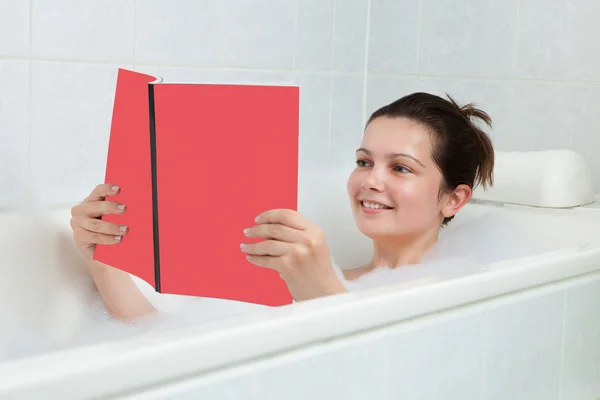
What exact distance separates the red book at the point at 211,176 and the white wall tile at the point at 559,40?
127 cm

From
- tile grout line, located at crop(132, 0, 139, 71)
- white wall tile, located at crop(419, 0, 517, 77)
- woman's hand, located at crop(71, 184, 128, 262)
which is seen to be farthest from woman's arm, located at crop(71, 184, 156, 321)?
white wall tile, located at crop(419, 0, 517, 77)

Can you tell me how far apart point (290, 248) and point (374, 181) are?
1.82 ft

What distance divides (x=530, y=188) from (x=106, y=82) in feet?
3.22

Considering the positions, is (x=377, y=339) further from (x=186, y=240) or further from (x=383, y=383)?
(x=186, y=240)

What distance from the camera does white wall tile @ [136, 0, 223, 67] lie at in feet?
6.21

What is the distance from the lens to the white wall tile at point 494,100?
7.14 feet

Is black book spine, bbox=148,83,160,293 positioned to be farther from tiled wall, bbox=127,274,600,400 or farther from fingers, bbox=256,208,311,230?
tiled wall, bbox=127,274,600,400

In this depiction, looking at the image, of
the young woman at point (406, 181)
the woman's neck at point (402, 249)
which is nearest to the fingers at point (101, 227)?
the young woman at point (406, 181)

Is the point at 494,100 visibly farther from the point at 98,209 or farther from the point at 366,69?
the point at 98,209

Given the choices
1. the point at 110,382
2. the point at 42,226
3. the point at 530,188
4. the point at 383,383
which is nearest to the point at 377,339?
the point at 383,383

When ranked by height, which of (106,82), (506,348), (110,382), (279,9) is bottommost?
(506,348)

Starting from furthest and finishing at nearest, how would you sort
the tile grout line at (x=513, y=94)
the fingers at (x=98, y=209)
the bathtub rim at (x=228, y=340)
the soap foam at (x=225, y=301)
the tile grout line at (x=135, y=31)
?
the tile grout line at (x=513, y=94) < the tile grout line at (x=135, y=31) < the soap foam at (x=225, y=301) < the fingers at (x=98, y=209) < the bathtub rim at (x=228, y=340)

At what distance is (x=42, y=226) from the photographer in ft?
4.88

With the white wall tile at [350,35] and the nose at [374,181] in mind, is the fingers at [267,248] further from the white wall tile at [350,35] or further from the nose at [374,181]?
Answer: the white wall tile at [350,35]
